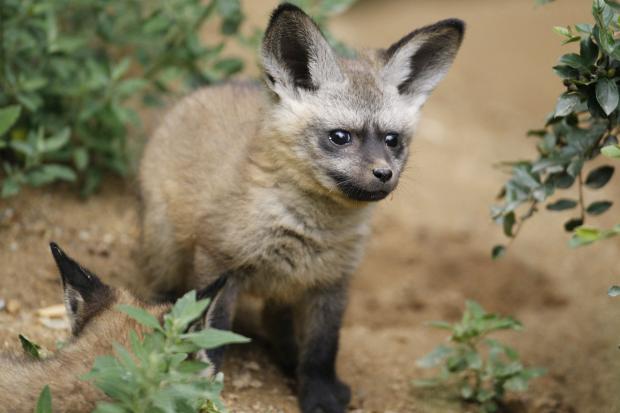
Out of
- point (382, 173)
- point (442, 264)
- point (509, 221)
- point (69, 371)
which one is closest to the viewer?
point (69, 371)

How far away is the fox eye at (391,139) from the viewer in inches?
181

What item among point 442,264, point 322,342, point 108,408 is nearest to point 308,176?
point 322,342

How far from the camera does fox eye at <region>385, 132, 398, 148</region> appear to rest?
15.1ft

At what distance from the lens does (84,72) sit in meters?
5.96

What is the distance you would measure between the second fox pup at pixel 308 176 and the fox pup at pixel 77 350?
3.30ft

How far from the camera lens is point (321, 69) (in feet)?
14.9

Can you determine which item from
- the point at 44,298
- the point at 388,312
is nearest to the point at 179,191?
the point at 44,298

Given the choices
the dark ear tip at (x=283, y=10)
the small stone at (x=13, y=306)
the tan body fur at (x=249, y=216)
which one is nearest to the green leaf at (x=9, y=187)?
the small stone at (x=13, y=306)

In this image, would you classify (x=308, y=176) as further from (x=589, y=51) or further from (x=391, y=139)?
(x=589, y=51)

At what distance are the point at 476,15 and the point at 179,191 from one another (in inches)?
303

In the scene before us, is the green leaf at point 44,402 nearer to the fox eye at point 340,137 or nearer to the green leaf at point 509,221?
the fox eye at point 340,137

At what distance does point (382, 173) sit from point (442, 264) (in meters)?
3.18

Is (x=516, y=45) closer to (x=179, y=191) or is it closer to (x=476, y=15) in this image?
(x=476, y=15)

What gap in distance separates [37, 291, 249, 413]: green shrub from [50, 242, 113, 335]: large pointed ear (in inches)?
18.7
